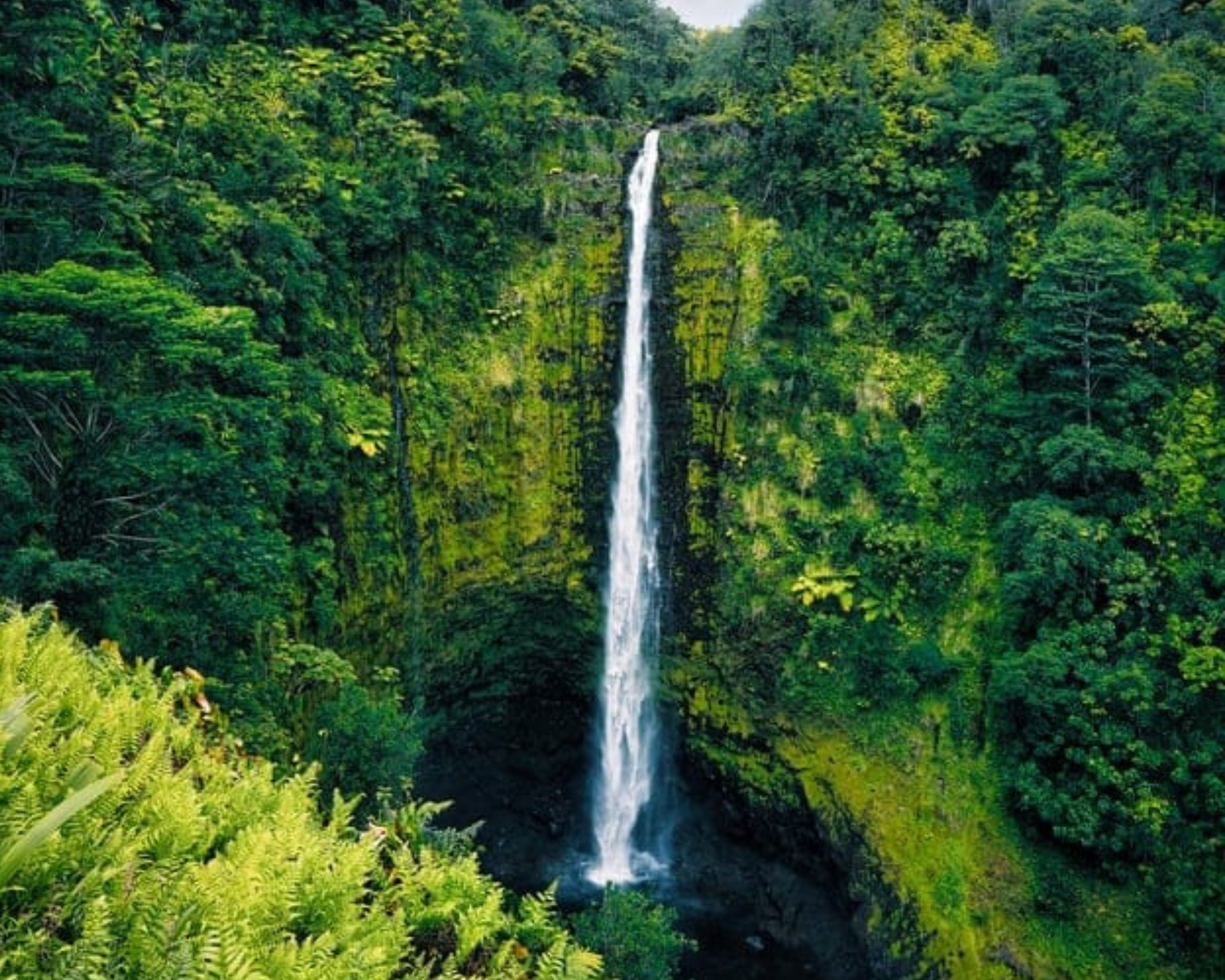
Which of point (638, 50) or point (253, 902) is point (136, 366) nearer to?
point (253, 902)

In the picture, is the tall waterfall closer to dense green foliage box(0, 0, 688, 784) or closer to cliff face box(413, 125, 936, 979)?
cliff face box(413, 125, 936, 979)

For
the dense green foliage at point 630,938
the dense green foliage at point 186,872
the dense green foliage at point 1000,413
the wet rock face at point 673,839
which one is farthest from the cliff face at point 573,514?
the dense green foliage at point 186,872

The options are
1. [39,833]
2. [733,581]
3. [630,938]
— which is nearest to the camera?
[39,833]

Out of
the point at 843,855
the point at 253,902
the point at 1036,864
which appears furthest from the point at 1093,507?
the point at 253,902

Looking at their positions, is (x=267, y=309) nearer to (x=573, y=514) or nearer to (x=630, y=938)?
(x=573, y=514)

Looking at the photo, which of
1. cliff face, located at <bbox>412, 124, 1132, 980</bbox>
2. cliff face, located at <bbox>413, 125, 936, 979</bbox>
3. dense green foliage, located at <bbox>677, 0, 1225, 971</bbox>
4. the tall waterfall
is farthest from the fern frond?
the tall waterfall

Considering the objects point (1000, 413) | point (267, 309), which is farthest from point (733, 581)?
point (267, 309)

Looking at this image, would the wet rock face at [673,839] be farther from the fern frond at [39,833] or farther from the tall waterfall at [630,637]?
the fern frond at [39,833]
